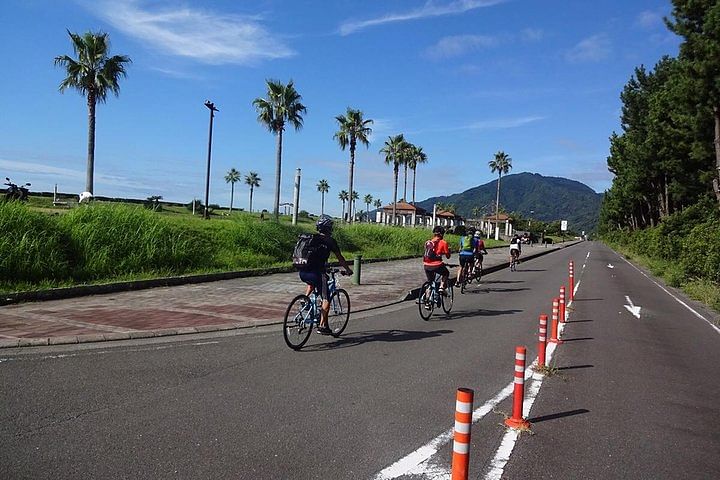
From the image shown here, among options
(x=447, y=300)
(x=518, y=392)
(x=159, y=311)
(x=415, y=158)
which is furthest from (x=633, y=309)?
(x=415, y=158)

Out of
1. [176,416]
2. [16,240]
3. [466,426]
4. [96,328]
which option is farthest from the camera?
[16,240]

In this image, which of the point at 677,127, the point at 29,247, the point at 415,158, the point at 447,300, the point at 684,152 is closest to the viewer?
the point at 447,300

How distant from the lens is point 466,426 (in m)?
2.93

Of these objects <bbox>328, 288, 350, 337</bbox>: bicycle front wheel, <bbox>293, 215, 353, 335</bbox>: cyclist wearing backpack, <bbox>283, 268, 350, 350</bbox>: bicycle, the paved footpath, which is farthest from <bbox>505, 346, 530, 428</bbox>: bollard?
the paved footpath

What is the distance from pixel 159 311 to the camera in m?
10.0

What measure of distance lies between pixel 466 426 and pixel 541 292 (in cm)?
1531

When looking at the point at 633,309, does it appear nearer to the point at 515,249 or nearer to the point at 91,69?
the point at 515,249

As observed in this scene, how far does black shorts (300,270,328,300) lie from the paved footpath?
194 cm

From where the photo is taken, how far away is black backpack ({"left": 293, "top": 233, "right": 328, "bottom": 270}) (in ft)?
25.5

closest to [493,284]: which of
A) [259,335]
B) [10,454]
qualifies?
[259,335]

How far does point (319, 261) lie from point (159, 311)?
3.88 m

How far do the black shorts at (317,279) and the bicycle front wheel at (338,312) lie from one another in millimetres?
360

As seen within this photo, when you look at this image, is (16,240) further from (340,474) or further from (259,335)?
(340,474)

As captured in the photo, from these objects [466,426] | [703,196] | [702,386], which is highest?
[703,196]
